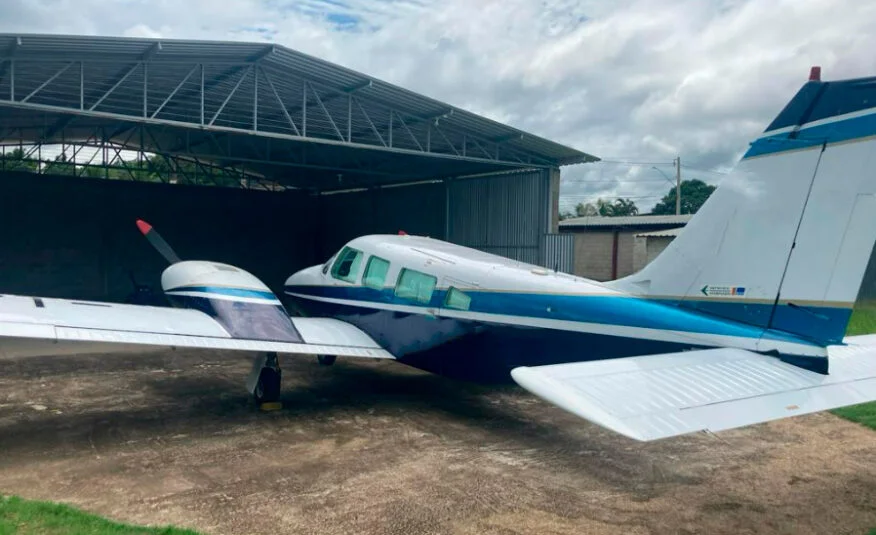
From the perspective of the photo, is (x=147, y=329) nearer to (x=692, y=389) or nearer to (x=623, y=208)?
(x=692, y=389)

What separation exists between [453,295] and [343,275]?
2.76 m

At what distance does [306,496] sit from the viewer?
5996mm

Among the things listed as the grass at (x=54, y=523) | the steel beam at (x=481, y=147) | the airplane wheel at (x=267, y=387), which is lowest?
the grass at (x=54, y=523)

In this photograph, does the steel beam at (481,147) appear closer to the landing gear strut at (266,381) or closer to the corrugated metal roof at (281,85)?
the corrugated metal roof at (281,85)

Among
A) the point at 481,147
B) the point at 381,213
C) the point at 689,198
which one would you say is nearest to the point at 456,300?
the point at 481,147

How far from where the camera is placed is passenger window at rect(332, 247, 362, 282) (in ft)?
35.0

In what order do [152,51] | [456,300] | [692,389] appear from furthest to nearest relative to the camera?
1. [152,51]
2. [456,300]
3. [692,389]

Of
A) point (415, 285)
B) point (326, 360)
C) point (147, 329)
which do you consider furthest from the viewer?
point (326, 360)

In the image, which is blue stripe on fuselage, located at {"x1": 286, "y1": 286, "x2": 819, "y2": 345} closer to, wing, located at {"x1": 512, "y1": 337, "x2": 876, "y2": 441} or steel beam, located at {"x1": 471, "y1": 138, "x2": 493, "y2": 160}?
wing, located at {"x1": 512, "y1": 337, "x2": 876, "y2": 441}

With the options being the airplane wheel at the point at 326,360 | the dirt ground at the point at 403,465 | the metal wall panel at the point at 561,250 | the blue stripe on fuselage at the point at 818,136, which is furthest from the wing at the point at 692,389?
the metal wall panel at the point at 561,250

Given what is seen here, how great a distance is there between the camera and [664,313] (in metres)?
6.78

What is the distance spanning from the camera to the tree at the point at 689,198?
6378 cm

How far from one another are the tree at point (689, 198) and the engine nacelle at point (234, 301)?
58.1m

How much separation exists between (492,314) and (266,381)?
3.30 metres
